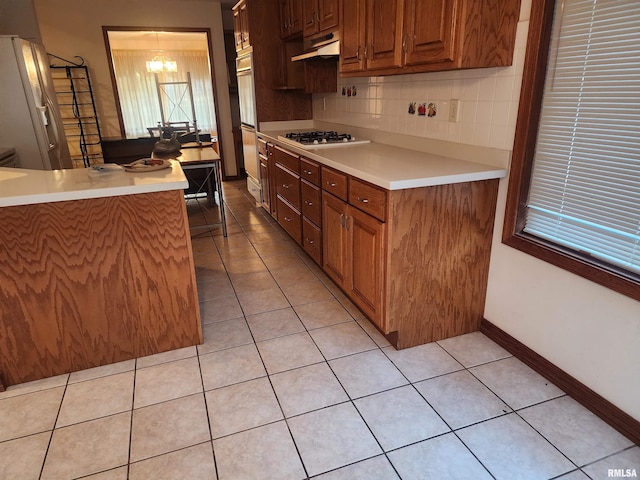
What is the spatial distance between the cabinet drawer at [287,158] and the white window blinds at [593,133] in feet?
5.84

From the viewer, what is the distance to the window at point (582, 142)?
4.83 feet

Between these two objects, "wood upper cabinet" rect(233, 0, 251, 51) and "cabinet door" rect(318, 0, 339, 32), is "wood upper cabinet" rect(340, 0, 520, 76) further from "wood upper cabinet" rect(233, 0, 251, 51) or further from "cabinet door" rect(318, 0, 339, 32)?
"wood upper cabinet" rect(233, 0, 251, 51)

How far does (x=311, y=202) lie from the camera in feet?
9.73

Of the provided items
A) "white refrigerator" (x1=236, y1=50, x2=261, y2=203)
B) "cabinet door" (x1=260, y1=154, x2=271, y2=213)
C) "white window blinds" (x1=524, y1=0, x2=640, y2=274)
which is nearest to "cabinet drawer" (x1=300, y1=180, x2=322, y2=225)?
"cabinet door" (x1=260, y1=154, x2=271, y2=213)

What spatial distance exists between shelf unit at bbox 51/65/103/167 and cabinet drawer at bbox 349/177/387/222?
4.80 meters

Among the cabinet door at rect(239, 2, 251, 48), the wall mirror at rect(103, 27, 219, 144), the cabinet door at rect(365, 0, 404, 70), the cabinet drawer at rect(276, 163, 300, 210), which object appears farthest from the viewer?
the wall mirror at rect(103, 27, 219, 144)

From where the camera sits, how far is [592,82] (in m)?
1.56

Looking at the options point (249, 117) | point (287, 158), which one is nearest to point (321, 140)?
point (287, 158)

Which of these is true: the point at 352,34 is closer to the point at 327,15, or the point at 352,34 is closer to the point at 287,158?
the point at 327,15

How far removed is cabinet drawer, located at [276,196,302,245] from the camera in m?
3.36

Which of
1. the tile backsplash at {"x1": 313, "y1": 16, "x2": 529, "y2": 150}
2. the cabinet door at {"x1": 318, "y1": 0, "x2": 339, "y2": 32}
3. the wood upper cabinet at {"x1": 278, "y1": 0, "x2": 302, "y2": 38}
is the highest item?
the wood upper cabinet at {"x1": 278, "y1": 0, "x2": 302, "y2": 38}

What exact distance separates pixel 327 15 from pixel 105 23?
3977mm

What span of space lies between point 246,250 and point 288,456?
2260mm

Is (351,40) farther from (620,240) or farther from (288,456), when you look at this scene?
(288,456)
